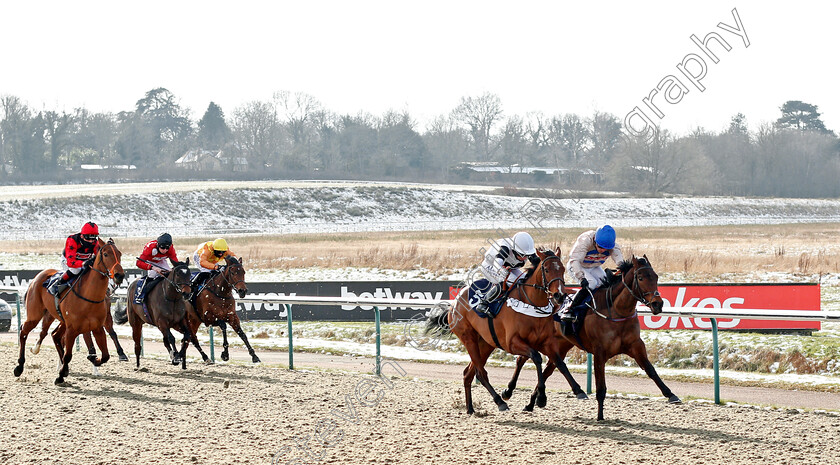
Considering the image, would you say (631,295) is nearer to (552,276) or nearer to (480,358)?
(552,276)

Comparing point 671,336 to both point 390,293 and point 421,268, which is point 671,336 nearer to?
point 390,293

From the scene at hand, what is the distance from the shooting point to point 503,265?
7555 mm

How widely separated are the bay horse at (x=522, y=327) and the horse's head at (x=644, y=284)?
0.56 m

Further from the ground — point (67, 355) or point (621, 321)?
point (621, 321)

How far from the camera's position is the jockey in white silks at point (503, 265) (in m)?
7.42

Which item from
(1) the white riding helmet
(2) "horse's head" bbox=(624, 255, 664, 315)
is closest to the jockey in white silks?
(1) the white riding helmet

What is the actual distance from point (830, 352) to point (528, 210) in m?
42.0

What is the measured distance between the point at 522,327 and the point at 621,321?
2.59 feet

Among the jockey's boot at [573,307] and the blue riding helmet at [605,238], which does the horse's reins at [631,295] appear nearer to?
the jockey's boot at [573,307]

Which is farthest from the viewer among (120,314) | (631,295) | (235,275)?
(120,314)

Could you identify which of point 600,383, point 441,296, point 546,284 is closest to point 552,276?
point 546,284

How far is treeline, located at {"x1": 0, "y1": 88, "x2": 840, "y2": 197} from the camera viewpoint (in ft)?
250

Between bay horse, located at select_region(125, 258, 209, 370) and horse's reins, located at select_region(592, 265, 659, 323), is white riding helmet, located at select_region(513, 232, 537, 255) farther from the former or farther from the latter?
bay horse, located at select_region(125, 258, 209, 370)

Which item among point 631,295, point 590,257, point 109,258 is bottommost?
Answer: point 631,295
